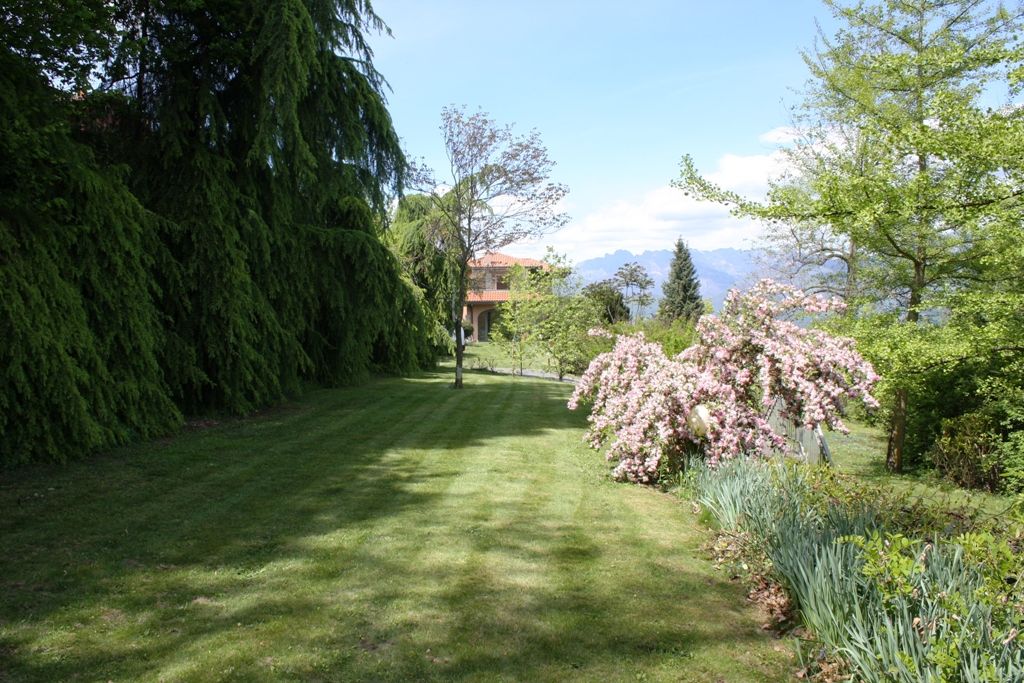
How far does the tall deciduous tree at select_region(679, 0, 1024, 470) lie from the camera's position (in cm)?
662

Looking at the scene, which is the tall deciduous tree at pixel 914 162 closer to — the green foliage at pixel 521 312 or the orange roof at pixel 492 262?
the orange roof at pixel 492 262

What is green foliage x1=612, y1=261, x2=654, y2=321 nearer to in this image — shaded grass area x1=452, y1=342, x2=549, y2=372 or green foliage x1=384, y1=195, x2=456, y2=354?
shaded grass area x1=452, y1=342, x2=549, y2=372

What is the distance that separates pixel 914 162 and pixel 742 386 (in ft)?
22.5

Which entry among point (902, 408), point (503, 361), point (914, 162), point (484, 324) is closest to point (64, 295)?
point (902, 408)

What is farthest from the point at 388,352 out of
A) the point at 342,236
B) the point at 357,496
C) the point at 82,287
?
the point at 357,496

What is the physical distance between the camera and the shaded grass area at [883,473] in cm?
764

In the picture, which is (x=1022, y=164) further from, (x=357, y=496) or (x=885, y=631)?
(x=357, y=496)

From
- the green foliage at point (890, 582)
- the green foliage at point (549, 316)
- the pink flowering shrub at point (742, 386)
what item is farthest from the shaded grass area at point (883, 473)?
the green foliage at point (549, 316)

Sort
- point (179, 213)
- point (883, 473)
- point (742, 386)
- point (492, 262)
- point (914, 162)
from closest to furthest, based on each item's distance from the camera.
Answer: point (742, 386) → point (179, 213) → point (883, 473) → point (914, 162) → point (492, 262)

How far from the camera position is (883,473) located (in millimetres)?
10070

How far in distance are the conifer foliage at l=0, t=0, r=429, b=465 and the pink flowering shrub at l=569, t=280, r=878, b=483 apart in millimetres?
6238

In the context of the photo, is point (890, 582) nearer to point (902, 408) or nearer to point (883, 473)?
point (902, 408)

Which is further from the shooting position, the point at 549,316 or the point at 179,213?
the point at 549,316

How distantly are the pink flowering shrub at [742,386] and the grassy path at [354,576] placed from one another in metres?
0.81
